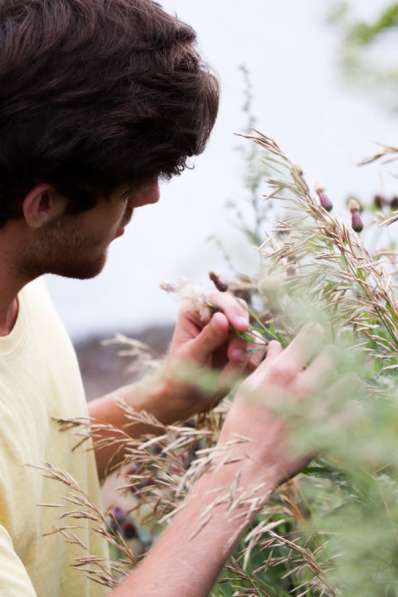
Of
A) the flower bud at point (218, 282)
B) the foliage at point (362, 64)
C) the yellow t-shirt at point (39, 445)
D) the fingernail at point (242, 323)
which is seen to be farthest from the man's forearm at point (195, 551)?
the foliage at point (362, 64)

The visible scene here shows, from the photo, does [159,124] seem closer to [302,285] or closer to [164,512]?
[302,285]

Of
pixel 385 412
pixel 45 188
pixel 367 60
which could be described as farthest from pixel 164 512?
pixel 367 60

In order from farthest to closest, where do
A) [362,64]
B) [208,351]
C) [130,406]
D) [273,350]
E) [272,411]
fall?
1. [130,406]
2. [208,351]
3. [273,350]
4. [272,411]
5. [362,64]

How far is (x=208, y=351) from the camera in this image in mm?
1760

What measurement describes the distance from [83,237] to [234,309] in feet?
0.94

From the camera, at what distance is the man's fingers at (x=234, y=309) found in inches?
62.5

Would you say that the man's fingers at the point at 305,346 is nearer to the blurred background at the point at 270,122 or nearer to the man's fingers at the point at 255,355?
the blurred background at the point at 270,122

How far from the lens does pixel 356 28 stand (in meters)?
1.03

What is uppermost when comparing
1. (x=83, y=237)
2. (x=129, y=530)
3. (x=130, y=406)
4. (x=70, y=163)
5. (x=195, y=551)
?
(x=70, y=163)

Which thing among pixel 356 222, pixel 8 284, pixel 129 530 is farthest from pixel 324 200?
pixel 129 530

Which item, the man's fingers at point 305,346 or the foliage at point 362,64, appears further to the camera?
the man's fingers at point 305,346

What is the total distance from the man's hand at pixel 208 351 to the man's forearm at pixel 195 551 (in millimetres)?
205

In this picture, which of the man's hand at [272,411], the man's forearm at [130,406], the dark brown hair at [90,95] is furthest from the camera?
the man's forearm at [130,406]

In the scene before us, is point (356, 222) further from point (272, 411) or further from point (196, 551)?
point (196, 551)
